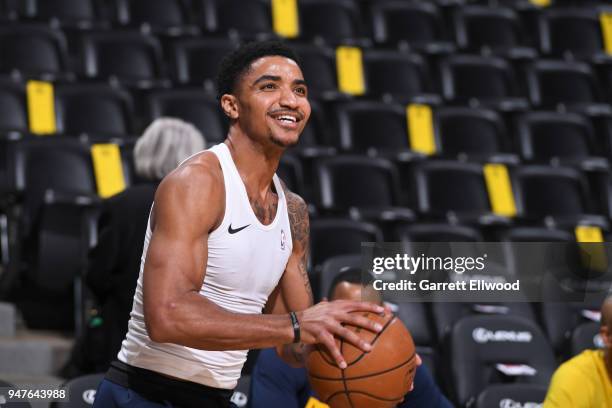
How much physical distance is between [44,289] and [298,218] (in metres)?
2.37

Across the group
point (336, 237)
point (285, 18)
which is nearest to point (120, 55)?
point (285, 18)

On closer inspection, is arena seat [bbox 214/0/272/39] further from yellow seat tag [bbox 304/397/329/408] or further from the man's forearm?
the man's forearm

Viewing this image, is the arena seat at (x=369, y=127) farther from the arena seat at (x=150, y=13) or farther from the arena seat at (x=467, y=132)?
the arena seat at (x=150, y=13)

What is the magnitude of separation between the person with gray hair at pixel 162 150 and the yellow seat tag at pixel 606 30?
17.3ft

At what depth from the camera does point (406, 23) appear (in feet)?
26.7

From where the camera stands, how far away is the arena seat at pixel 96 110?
6.16m

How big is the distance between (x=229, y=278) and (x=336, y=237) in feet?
9.27

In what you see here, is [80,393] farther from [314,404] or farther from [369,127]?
[369,127]

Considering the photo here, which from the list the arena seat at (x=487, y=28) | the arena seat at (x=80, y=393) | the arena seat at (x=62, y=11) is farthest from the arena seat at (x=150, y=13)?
the arena seat at (x=80, y=393)

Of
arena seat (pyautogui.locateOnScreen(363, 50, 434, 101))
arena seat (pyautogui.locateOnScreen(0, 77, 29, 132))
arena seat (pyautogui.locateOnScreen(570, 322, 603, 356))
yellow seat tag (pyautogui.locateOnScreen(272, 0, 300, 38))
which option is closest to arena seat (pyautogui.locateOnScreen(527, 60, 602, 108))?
arena seat (pyautogui.locateOnScreen(363, 50, 434, 101))

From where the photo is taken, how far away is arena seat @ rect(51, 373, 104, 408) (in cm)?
340

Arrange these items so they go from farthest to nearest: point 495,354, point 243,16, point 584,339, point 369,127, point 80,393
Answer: point 243,16
point 369,127
point 584,339
point 495,354
point 80,393

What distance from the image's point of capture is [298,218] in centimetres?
302

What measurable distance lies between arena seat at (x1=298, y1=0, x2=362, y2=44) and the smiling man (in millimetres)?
5023
